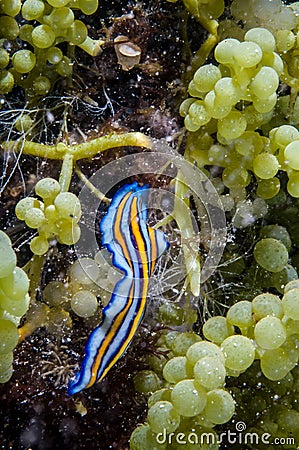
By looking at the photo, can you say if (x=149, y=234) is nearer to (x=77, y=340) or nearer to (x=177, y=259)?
(x=177, y=259)

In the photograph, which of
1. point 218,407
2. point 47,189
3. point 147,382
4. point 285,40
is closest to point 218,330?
point 218,407

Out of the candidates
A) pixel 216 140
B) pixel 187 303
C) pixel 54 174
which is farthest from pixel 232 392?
pixel 54 174

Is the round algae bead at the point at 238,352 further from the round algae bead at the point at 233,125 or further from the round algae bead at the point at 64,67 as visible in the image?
the round algae bead at the point at 64,67

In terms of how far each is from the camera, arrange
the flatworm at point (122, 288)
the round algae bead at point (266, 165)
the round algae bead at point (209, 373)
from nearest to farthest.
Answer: the round algae bead at point (209, 373) → the flatworm at point (122, 288) → the round algae bead at point (266, 165)

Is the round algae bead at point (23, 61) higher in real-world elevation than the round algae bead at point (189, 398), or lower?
higher

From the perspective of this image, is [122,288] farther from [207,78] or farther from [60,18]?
[60,18]

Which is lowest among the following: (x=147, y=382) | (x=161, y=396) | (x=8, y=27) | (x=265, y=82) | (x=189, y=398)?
(x=147, y=382)

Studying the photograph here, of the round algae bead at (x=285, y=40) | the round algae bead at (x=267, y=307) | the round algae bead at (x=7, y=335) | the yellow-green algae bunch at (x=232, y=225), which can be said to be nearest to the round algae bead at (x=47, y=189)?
the yellow-green algae bunch at (x=232, y=225)
